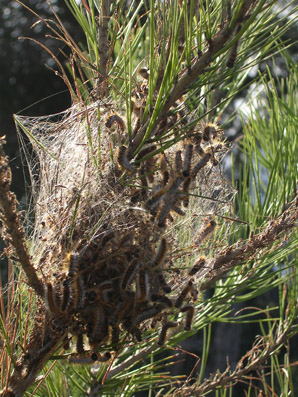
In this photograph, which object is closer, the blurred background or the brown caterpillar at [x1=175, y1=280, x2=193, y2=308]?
the brown caterpillar at [x1=175, y1=280, x2=193, y2=308]

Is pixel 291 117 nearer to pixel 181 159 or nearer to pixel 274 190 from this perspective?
pixel 274 190

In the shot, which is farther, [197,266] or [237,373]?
[237,373]

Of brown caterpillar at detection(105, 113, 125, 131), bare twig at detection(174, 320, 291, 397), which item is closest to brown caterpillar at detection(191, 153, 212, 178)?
brown caterpillar at detection(105, 113, 125, 131)

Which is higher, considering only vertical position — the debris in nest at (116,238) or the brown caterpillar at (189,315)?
the debris in nest at (116,238)

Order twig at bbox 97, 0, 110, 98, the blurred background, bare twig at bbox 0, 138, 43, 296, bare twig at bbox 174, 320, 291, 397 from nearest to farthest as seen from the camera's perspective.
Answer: bare twig at bbox 0, 138, 43, 296 → twig at bbox 97, 0, 110, 98 → bare twig at bbox 174, 320, 291, 397 → the blurred background

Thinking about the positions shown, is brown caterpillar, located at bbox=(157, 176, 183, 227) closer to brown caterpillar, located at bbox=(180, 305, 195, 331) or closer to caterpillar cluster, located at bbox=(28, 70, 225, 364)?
caterpillar cluster, located at bbox=(28, 70, 225, 364)

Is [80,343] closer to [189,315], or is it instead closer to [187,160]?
[189,315]

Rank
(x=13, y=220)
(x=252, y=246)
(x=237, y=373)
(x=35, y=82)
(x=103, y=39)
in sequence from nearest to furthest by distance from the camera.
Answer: (x=13, y=220) < (x=252, y=246) < (x=103, y=39) < (x=237, y=373) < (x=35, y=82)

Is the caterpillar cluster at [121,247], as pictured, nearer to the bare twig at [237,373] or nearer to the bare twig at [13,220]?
the bare twig at [13,220]

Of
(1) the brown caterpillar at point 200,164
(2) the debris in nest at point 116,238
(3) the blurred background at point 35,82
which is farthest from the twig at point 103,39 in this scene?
(3) the blurred background at point 35,82

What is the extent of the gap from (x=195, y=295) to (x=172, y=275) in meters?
0.05

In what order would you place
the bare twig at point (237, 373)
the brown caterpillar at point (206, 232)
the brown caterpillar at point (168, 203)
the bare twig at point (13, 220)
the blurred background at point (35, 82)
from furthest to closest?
1. the blurred background at point (35, 82)
2. the bare twig at point (237, 373)
3. the brown caterpillar at point (206, 232)
4. the brown caterpillar at point (168, 203)
5. the bare twig at point (13, 220)

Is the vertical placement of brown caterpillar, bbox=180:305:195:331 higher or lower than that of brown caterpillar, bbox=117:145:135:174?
lower

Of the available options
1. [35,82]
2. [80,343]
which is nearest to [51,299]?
[80,343]
